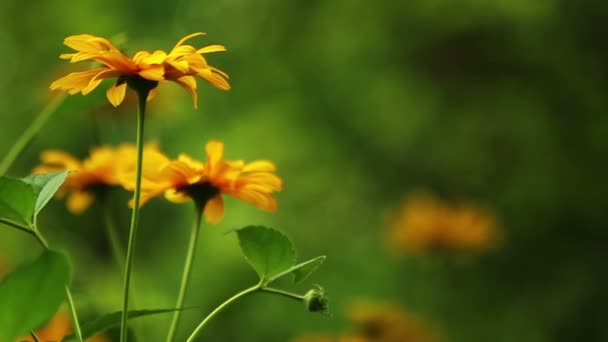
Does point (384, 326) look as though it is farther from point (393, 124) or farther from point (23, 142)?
point (393, 124)

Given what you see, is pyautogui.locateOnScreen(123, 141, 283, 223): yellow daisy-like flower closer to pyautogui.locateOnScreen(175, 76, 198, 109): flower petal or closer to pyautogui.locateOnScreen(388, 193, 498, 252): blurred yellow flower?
pyautogui.locateOnScreen(175, 76, 198, 109): flower petal

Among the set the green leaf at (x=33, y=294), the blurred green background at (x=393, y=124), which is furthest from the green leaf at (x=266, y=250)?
the blurred green background at (x=393, y=124)

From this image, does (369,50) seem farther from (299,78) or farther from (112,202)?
(112,202)

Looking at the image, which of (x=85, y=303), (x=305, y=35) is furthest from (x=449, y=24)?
(x=85, y=303)

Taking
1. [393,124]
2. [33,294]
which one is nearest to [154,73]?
[33,294]

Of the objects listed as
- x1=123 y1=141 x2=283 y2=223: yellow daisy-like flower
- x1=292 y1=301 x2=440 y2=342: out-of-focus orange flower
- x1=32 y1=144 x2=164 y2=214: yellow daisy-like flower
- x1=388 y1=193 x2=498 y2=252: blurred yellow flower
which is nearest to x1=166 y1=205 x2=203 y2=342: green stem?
x1=123 y1=141 x2=283 y2=223: yellow daisy-like flower
